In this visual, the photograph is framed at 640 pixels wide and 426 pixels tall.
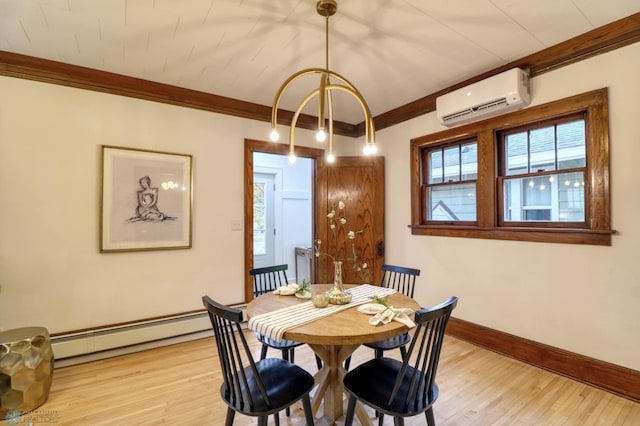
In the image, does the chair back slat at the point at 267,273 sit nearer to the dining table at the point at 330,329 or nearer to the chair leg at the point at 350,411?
the dining table at the point at 330,329

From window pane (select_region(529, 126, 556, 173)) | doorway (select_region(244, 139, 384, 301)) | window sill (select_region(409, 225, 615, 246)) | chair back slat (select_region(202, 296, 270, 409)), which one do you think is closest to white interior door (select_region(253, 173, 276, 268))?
doorway (select_region(244, 139, 384, 301))

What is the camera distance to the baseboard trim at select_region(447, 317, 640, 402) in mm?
2162

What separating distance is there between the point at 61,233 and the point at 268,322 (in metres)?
2.26

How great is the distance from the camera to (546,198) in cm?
269

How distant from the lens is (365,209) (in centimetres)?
403

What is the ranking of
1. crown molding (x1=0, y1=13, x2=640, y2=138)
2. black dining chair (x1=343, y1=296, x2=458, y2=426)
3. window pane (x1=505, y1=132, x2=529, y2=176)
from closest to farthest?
1. black dining chair (x1=343, y1=296, x2=458, y2=426)
2. crown molding (x1=0, y1=13, x2=640, y2=138)
3. window pane (x1=505, y1=132, x2=529, y2=176)

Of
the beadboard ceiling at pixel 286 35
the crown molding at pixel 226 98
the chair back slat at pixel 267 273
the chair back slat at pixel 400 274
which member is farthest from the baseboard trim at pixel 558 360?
the beadboard ceiling at pixel 286 35

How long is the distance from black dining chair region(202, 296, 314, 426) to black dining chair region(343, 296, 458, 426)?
10.8 inches

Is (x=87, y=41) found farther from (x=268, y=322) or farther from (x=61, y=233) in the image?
(x=268, y=322)

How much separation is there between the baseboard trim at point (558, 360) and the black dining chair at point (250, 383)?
7.07 feet

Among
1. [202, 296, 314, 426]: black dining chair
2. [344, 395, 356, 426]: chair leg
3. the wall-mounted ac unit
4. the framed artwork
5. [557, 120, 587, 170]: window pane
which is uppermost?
the wall-mounted ac unit

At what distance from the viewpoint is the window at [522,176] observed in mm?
2326

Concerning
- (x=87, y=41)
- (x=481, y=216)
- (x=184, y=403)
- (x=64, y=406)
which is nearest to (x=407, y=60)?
(x=481, y=216)

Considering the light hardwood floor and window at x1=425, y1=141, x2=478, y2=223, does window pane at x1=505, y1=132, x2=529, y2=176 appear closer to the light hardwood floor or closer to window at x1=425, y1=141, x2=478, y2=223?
window at x1=425, y1=141, x2=478, y2=223
